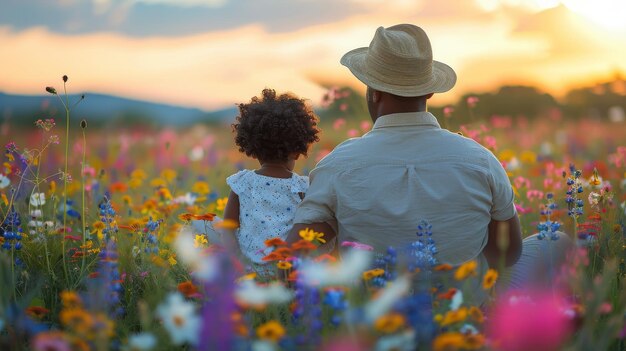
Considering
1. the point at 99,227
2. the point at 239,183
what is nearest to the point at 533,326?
the point at 239,183

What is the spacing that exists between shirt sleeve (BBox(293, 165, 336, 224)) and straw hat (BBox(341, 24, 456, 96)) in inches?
17.0

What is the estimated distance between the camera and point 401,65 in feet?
10.8

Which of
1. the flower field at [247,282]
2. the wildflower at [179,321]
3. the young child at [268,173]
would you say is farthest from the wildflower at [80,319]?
the young child at [268,173]

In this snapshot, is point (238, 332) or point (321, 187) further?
point (321, 187)

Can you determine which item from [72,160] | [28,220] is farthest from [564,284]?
[72,160]

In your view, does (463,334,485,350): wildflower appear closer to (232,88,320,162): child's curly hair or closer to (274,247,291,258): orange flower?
(274,247,291,258): orange flower

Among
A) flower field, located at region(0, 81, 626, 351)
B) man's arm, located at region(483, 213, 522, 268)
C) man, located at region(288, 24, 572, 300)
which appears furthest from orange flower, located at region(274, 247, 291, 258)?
man's arm, located at region(483, 213, 522, 268)

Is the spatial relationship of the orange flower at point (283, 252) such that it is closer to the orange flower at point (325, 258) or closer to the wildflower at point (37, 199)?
the orange flower at point (325, 258)

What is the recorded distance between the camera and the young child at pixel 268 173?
12.4ft

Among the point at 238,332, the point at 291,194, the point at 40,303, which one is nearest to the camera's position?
the point at 238,332

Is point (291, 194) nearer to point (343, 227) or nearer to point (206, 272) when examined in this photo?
point (343, 227)

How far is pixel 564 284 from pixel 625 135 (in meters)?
7.49

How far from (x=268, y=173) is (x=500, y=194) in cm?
122

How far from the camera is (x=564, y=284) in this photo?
2.69 metres
